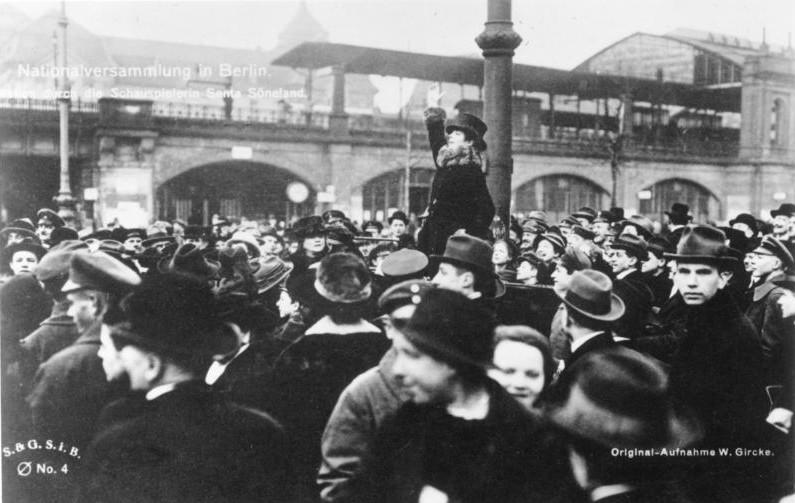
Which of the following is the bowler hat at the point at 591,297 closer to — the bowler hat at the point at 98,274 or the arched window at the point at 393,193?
the bowler hat at the point at 98,274

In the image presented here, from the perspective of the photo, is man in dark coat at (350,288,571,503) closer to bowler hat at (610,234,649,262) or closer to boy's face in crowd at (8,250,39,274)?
boy's face in crowd at (8,250,39,274)

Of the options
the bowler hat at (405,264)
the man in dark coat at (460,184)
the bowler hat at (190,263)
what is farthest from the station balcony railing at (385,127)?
the bowler hat at (405,264)

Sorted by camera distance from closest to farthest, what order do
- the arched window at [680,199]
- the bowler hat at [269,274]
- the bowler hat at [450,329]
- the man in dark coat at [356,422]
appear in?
the bowler hat at [450,329] < the man in dark coat at [356,422] < the bowler hat at [269,274] < the arched window at [680,199]

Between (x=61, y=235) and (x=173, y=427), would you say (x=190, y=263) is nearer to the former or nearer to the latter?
(x=173, y=427)

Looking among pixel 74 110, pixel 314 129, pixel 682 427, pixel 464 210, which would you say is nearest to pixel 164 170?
pixel 74 110

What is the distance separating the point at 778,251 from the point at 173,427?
3.57 meters

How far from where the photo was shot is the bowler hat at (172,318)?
3156mm

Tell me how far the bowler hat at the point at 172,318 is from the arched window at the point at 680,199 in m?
28.2

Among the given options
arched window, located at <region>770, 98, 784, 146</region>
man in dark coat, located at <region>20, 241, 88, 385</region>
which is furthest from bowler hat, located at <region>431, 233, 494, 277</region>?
arched window, located at <region>770, 98, 784, 146</region>

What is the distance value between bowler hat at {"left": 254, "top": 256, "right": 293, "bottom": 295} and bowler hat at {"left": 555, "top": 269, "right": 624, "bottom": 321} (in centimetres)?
215

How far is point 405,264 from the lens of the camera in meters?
4.46

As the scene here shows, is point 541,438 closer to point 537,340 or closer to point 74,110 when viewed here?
point 537,340

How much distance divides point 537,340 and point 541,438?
1.40ft

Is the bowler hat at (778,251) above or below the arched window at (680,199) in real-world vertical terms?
below
